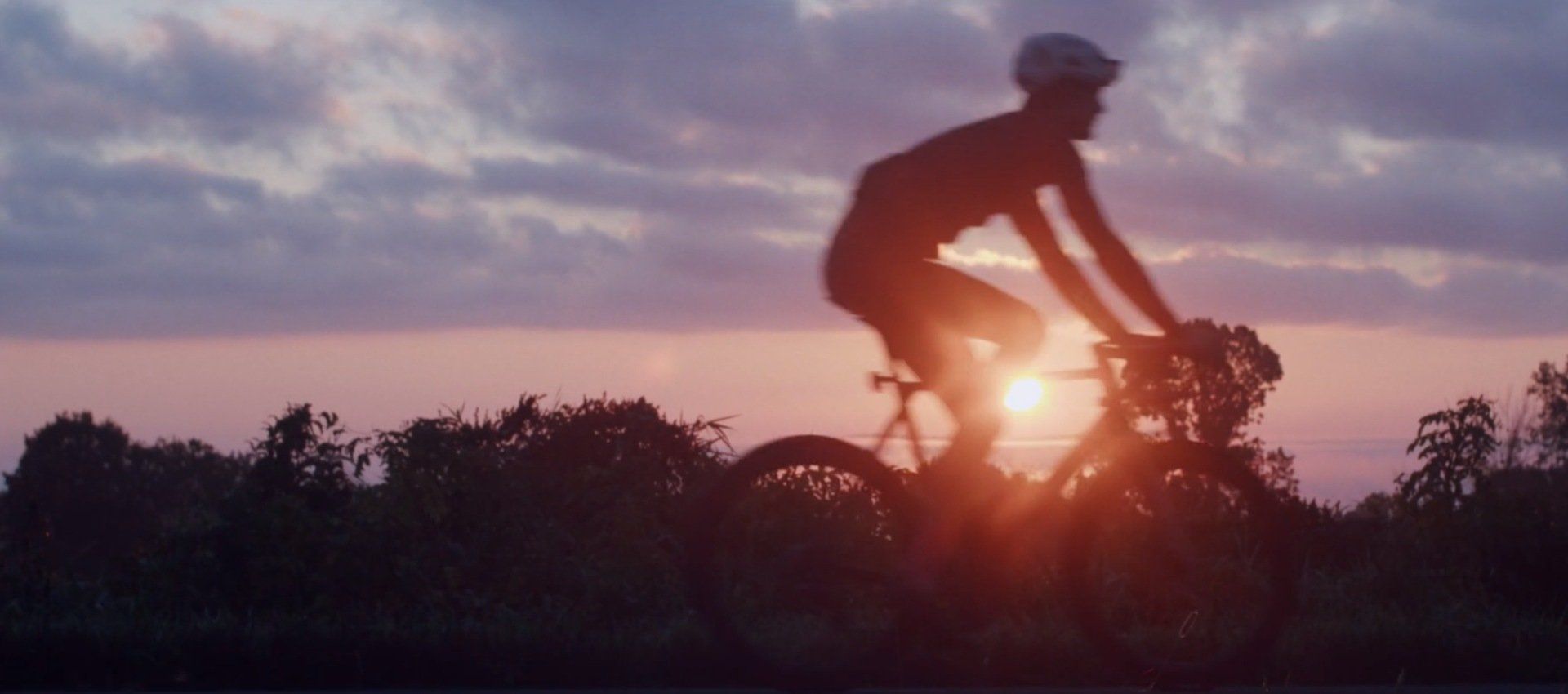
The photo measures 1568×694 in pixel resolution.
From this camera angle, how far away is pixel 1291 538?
5461 mm

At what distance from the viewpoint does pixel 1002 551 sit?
538 centimetres

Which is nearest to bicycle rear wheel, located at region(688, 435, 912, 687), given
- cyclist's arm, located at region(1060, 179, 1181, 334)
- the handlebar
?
the handlebar

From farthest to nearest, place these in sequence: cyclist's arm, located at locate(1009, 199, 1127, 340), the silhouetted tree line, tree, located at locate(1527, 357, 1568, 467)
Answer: tree, located at locate(1527, 357, 1568, 467)
the silhouetted tree line
cyclist's arm, located at locate(1009, 199, 1127, 340)

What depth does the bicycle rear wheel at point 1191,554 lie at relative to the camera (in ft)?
17.9

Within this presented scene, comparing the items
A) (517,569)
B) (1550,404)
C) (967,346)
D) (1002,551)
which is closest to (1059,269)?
(967,346)

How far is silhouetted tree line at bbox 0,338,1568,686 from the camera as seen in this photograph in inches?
253

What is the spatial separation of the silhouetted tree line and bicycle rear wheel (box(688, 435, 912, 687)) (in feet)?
1.87

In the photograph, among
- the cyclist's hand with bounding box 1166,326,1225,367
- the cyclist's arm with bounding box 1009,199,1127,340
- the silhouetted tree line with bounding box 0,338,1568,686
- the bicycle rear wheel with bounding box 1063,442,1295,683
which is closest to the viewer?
the cyclist's hand with bounding box 1166,326,1225,367

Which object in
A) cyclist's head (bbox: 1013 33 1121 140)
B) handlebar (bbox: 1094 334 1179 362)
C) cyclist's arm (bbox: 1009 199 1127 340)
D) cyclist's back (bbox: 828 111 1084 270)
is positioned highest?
cyclist's head (bbox: 1013 33 1121 140)

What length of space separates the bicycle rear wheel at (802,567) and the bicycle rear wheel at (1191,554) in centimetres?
66

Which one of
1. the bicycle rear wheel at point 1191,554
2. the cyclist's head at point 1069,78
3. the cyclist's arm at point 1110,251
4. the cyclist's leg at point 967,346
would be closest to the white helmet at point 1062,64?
the cyclist's head at point 1069,78

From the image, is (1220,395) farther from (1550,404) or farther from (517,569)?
(1550,404)

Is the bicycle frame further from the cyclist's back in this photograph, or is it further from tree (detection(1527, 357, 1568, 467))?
tree (detection(1527, 357, 1568, 467))

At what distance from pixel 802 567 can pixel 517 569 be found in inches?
111
